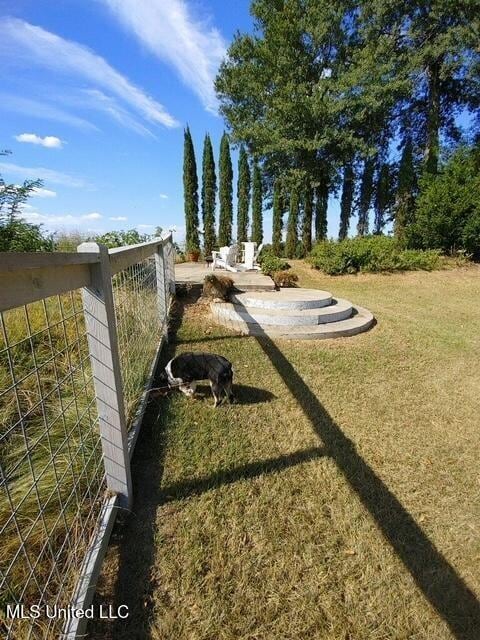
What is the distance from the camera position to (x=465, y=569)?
5.53 ft

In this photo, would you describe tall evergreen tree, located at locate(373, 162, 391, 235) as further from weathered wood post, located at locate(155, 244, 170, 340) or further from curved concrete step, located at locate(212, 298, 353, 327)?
weathered wood post, located at locate(155, 244, 170, 340)

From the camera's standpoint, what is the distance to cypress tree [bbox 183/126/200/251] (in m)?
15.9

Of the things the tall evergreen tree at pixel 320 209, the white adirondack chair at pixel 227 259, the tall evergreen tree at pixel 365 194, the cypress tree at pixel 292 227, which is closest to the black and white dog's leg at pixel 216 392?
the white adirondack chair at pixel 227 259

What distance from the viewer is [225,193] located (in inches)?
670

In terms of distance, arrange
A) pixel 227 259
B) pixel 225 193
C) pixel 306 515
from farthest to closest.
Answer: pixel 225 193 < pixel 227 259 < pixel 306 515

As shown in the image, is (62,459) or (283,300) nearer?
(62,459)

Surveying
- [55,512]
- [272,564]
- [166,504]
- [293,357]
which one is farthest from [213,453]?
[293,357]

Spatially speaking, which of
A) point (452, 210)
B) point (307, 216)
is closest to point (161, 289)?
point (452, 210)

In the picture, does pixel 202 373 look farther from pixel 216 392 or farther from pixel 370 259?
pixel 370 259

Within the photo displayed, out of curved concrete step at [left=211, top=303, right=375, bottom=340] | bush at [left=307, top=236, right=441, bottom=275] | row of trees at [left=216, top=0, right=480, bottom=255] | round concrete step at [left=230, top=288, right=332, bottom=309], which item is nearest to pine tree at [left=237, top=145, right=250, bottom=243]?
row of trees at [left=216, top=0, right=480, bottom=255]

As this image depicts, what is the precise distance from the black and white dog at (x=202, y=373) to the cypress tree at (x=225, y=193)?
47.9 ft

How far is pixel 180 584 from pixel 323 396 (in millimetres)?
2224

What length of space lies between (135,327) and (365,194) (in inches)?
767

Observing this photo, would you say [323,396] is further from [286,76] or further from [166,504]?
[286,76]
